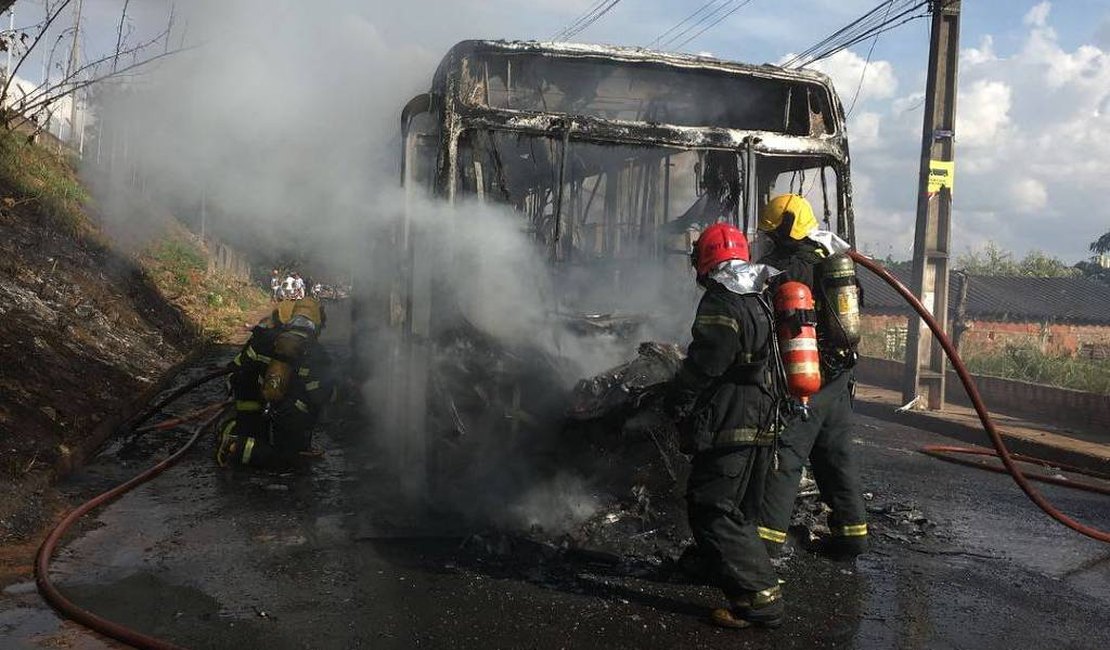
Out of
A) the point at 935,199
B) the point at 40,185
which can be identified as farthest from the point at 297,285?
the point at 935,199

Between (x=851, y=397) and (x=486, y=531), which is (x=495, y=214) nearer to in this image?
(x=486, y=531)

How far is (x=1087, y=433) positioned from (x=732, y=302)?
8.77 meters

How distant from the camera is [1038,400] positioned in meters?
11.6

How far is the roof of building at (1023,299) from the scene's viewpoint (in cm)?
2605

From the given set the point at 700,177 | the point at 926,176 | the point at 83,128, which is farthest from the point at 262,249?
the point at 700,177

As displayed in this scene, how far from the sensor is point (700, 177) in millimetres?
5766

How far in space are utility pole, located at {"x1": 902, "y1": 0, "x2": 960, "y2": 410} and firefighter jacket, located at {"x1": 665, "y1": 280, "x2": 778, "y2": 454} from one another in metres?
8.85

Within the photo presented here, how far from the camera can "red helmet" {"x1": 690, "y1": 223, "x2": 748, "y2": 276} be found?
145 inches

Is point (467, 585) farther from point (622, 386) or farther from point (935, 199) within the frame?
point (935, 199)

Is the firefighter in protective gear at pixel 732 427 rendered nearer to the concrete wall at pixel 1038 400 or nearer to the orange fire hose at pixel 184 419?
the orange fire hose at pixel 184 419

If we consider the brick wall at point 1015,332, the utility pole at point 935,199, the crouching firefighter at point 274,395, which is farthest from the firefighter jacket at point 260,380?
the brick wall at point 1015,332

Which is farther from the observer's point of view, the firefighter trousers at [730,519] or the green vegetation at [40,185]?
the green vegetation at [40,185]

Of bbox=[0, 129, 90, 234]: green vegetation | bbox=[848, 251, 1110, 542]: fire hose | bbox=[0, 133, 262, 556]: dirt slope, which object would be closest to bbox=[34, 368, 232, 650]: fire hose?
bbox=[0, 133, 262, 556]: dirt slope

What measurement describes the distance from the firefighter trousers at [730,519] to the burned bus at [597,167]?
1.36m
